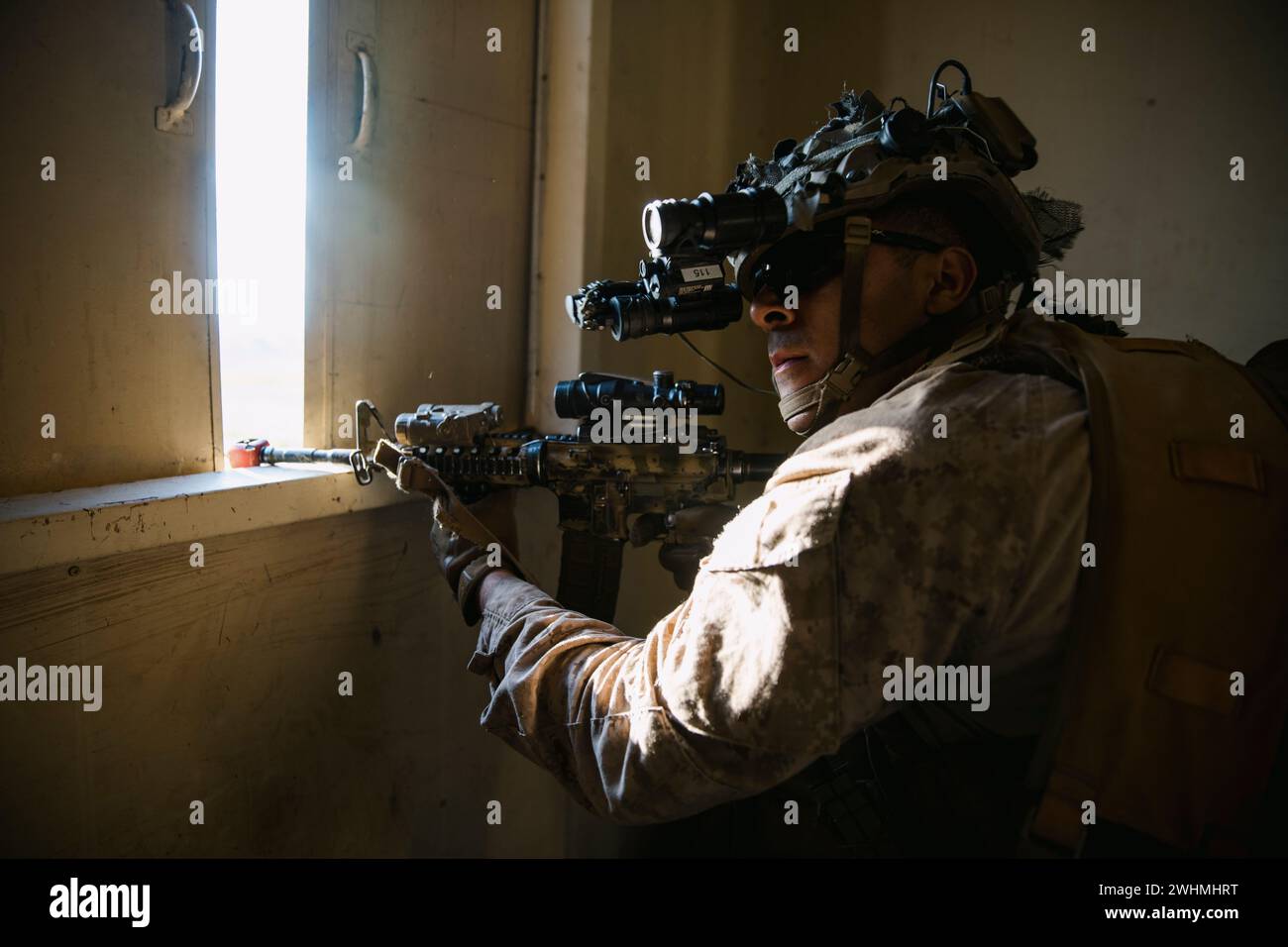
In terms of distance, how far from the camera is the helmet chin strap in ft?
3.28

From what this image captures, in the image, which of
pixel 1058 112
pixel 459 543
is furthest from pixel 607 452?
pixel 1058 112

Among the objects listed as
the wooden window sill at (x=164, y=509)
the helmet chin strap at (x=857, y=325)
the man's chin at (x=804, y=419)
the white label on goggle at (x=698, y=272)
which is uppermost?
the white label on goggle at (x=698, y=272)

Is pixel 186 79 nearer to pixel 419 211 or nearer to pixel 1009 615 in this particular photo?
pixel 419 211

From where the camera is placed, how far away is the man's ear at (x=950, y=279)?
1.01 m

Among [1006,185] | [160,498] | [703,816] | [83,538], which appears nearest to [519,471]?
[160,498]

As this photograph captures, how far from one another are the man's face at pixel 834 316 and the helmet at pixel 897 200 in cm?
1

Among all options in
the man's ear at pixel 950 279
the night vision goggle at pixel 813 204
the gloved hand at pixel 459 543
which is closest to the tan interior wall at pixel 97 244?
the gloved hand at pixel 459 543

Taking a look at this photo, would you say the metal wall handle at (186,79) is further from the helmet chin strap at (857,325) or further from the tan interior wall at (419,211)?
the helmet chin strap at (857,325)

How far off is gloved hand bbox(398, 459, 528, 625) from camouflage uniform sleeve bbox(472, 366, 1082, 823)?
0.57 meters

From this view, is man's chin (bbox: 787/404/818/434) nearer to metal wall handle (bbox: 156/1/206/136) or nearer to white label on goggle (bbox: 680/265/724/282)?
white label on goggle (bbox: 680/265/724/282)

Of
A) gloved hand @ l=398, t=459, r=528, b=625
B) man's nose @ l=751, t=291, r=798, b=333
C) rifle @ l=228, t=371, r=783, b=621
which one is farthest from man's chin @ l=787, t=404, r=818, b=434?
gloved hand @ l=398, t=459, r=528, b=625

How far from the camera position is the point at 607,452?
1559 millimetres

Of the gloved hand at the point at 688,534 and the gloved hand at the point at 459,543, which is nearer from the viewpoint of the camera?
the gloved hand at the point at 459,543

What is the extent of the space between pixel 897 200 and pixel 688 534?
0.75 meters
